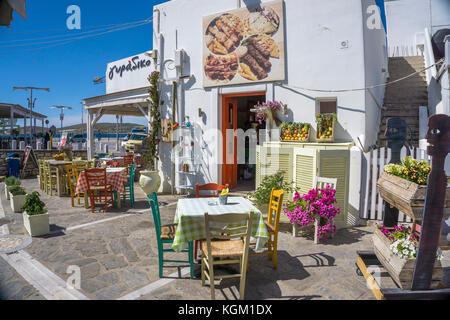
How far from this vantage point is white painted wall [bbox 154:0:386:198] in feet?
20.6

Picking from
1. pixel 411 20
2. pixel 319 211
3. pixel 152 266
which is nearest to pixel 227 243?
pixel 152 266

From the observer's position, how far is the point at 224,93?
8094 millimetres

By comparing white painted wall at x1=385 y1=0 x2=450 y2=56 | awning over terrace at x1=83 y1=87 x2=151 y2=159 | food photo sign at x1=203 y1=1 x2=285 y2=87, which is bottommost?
awning over terrace at x1=83 y1=87 x2=151 y2=159

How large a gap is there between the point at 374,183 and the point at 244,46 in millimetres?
4607

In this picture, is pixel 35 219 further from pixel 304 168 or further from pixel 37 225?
pixel 304 168

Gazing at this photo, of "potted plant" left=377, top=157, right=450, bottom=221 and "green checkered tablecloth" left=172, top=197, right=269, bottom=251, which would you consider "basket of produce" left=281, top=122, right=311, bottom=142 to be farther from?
"green checkered tablecloth" left=172, top=197, right=269, bottom=251

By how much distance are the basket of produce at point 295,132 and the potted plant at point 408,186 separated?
3074 mm

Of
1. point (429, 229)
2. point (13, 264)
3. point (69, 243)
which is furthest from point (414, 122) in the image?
point (13, 264)

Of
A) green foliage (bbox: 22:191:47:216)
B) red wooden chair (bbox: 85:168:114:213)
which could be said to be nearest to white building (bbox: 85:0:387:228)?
red wooden chair (bbox: 85:168:114:213)

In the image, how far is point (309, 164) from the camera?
5.78 meters

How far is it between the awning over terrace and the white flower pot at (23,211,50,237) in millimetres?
5048

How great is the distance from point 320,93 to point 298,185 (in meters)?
2.26
